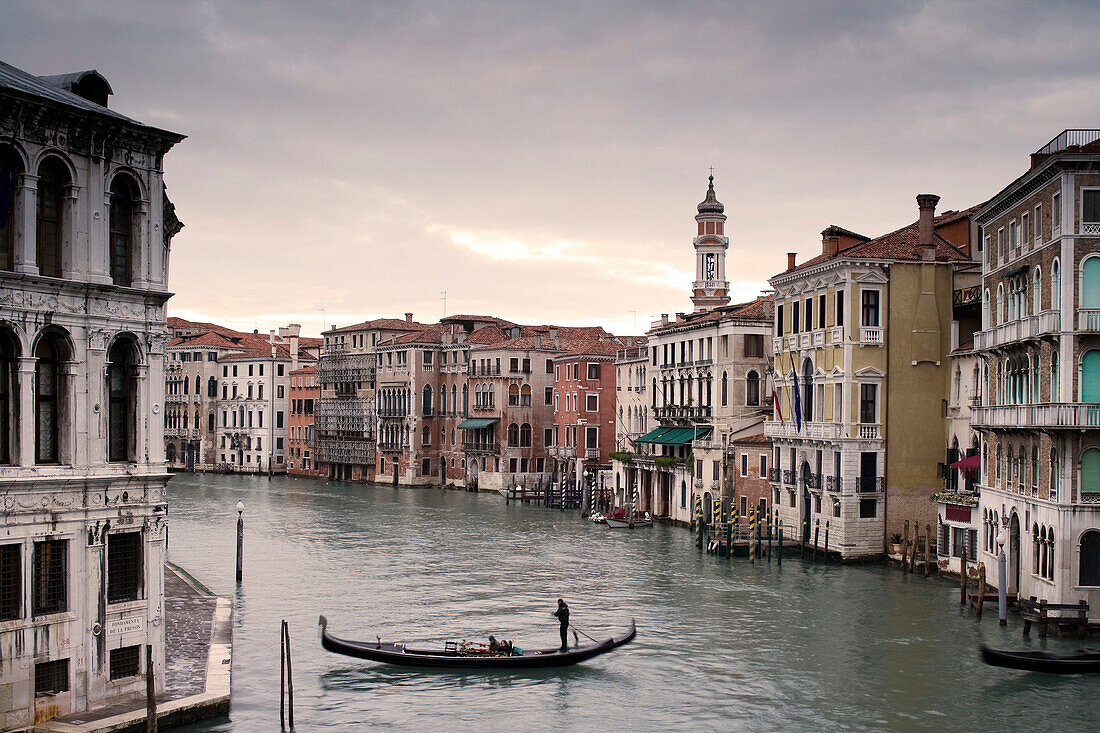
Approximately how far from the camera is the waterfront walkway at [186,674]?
16312 millimetres

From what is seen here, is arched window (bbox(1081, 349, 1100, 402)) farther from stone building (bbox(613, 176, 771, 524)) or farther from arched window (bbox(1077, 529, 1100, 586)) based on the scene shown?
stone building (bbox(613, 176, 771, 524))

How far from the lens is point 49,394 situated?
16719 mm

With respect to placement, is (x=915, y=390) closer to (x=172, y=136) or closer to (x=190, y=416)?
(x=172, y=136)

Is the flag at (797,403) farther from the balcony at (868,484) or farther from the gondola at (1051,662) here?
the gondola at (1051,662)

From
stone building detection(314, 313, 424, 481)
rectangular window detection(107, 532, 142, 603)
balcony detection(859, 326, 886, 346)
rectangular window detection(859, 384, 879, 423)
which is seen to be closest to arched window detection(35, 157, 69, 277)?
rectangular window detection(107, 532, 142, 603)

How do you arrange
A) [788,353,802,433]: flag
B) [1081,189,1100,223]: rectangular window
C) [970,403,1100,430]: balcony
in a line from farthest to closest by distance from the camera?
[788,353,802,433]: flag < [1081,189,1100,223]: rectangular window < [970,403,1100,430]: balcony

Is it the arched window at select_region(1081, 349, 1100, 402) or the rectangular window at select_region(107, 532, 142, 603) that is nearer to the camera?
the rectangular window at select_region(107, 532, 142, 603)

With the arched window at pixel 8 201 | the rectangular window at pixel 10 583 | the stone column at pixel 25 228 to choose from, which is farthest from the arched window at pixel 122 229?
the rectangular window at pixel 10 583

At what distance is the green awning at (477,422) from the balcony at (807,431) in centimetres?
3167

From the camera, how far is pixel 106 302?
671 inches

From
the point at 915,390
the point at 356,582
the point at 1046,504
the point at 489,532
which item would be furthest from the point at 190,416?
the point at 1046,504

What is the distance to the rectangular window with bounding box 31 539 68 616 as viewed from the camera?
53.3 feet

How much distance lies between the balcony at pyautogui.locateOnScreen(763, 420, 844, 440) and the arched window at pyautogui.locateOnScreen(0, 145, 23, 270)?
93.9 feet

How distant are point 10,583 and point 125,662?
229 centimetres
